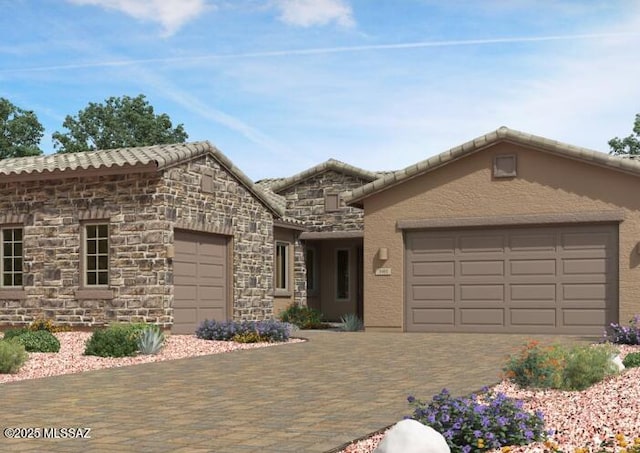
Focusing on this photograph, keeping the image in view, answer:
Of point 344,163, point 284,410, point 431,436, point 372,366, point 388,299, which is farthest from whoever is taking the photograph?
point 344,163

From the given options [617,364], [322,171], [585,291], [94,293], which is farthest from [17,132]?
[617,364]

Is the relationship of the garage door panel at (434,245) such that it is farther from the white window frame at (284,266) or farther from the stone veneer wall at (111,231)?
the white window frame at (284,266)

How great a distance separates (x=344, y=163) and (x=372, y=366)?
1596cm

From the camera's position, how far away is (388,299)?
70.2 ft

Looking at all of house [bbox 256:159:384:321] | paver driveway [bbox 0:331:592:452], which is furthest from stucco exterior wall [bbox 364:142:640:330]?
house [bbox 256:159:384:321]

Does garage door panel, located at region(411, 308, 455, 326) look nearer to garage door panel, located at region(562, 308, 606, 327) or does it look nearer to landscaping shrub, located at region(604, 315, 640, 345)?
garage door panel, located at region(562, 308, 606, 327)

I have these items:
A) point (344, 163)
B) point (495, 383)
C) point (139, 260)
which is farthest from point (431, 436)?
point (344, 163)

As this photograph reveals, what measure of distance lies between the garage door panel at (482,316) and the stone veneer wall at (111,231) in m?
6.31

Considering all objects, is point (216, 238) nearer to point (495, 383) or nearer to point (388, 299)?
point (388, 299)

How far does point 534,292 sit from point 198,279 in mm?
7813

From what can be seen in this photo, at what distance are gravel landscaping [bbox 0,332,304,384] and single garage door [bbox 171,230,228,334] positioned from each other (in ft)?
4.22

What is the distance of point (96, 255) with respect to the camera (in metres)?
19.8

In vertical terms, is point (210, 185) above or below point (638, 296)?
above

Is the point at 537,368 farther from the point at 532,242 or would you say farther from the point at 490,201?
the point at 490,201
